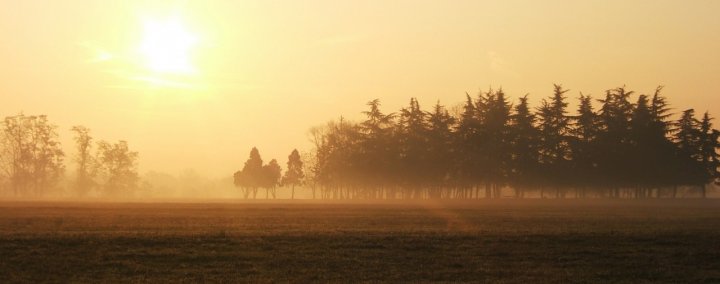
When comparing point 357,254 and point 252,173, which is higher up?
point 252,173

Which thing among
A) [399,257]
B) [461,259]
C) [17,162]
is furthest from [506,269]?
[17,162]

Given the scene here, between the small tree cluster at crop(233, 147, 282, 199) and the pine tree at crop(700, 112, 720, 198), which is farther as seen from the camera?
the small tree cluster at crop(233, 147, 282, 199)

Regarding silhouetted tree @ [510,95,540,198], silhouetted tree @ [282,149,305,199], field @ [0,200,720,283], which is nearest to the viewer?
field @ [0,200,720,283]

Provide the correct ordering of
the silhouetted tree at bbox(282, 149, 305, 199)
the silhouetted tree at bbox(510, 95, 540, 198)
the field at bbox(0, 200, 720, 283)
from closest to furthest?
the field at bbox(0, 200, 720, 283) → the silhouetted tree at bbox(510, 95, 540, 198) → the silhouetted tree at bbox(282, 149, 305, 199)

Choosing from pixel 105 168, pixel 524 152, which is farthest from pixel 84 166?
pixel 524 152

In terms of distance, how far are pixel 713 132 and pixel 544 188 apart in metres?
28.1

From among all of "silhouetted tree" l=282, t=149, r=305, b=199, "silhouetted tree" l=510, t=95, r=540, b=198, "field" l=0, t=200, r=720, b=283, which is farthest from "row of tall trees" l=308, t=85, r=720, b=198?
"field" l=0, t=200, r=720, b=283

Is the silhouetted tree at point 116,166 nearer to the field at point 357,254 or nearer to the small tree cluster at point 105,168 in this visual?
the small tree cluster at point 105,168

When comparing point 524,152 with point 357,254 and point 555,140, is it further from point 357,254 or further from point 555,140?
point 357,254

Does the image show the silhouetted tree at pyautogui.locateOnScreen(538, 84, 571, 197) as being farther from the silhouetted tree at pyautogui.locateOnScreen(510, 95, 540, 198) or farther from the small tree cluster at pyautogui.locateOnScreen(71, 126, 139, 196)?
the small tree cluster at pyautogui.locateOnScreen(71, 126, 139, 196)

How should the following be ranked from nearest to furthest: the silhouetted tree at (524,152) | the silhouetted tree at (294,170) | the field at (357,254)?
the field at (357,254), the silhouetted tree at (524,152), the silhouetted tree at (294,170)

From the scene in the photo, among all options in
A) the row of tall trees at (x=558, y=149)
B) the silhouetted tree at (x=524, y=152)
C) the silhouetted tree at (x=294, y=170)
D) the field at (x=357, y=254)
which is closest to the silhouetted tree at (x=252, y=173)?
the silhouetted tree at (x=294, y=170)

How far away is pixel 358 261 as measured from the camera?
1133 inches

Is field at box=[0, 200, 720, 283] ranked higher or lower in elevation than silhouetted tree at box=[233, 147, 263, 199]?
lower
